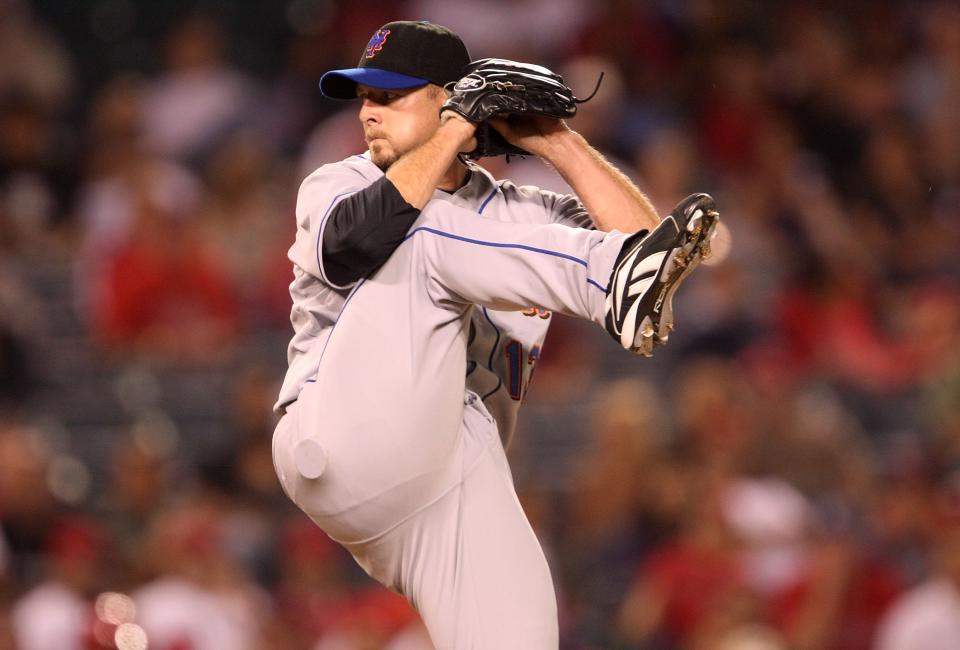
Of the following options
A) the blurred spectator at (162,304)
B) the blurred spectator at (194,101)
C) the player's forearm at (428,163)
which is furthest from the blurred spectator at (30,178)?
the player's forearm at (428,163)

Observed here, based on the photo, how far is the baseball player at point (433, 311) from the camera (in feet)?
9.19

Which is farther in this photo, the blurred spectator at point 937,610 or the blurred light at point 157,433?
the blurred light at point 157,433

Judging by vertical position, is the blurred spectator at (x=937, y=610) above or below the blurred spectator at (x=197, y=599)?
above

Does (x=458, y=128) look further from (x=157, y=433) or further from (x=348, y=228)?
(x=157, y=433)

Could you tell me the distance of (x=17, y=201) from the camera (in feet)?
23.3

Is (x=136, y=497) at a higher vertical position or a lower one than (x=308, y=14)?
lower

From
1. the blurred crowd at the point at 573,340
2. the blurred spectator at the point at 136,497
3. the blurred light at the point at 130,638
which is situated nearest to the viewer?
the blurred light at the point at 130,638

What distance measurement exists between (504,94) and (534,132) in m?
0.21

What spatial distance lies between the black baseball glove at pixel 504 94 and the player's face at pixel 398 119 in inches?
3.3

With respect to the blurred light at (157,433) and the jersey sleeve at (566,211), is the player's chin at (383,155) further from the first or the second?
the blurred light at (157,433)

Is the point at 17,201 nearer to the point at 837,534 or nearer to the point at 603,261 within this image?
the point at 837,534

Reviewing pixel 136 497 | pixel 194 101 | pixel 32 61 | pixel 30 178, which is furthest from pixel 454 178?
pixel 32 61

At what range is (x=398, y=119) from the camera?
310 cm

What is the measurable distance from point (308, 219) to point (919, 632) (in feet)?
9.76
